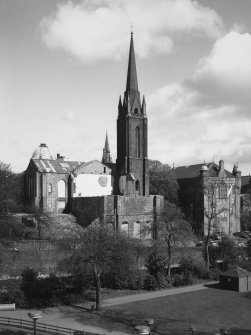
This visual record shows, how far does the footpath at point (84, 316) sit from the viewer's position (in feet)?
99.3

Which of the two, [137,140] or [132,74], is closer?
[137,140]

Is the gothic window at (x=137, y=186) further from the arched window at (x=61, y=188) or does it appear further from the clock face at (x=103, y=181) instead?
the arched window at (x=61, y=188)

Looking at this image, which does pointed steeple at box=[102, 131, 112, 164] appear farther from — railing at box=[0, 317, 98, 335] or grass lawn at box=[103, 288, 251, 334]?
railing at box=[0, 317, 98, 335]

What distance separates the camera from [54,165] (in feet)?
221

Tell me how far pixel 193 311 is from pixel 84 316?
8.59 m

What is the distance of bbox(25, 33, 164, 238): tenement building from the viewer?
60.4 m

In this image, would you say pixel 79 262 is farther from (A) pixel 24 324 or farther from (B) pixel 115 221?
(B) pixel 115 221

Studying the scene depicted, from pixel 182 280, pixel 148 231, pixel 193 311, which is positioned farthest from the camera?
pixel 148 231

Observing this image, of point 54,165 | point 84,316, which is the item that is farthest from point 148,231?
point 84,316

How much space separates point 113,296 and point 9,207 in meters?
13.5

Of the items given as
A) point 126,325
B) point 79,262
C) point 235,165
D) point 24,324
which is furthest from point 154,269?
point 235,165

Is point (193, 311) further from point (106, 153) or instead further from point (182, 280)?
point (106, 153)

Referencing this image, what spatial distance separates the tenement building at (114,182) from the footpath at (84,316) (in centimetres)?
1852

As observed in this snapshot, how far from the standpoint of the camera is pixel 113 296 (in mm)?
40000
